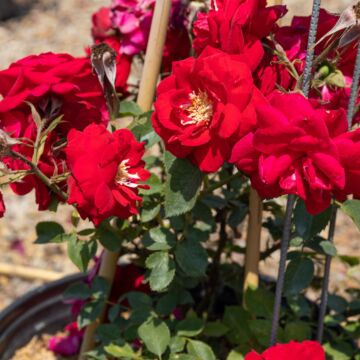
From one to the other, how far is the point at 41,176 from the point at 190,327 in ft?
1.44

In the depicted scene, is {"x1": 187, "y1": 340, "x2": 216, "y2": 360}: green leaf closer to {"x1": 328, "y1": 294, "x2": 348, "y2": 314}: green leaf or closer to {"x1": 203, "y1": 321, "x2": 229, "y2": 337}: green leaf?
{"x1": 203, "y1": 321, "x2": 229, "y2": 337}: green leaf

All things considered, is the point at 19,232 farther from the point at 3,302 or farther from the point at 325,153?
the point at 325,153

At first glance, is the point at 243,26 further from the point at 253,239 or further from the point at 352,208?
the point at 253,239

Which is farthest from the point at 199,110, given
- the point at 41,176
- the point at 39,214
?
the point at 39,214

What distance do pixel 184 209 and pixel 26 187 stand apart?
0.23 metres

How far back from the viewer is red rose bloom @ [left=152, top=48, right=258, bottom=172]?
0.71m

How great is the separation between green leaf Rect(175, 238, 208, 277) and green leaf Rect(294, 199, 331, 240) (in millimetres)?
156

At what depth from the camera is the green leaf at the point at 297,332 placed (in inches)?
42.5

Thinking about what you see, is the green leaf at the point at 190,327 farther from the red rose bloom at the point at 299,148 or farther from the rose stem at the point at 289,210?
the red rose bloom at the point at 299,148

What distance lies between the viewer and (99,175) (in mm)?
751

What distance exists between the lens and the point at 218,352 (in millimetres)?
1253

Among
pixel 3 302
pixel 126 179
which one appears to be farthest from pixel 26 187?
pixel 3 302

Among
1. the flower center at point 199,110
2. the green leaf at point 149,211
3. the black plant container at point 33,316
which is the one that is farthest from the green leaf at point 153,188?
the black plant container at point 33,316

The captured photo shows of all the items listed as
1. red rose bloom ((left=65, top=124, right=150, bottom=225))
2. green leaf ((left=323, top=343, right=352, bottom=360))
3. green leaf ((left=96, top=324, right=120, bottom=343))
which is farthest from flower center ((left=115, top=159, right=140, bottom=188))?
green leaf ((left=323, top=343, right=352, bottom=360))
